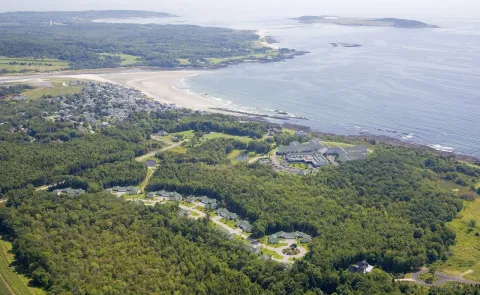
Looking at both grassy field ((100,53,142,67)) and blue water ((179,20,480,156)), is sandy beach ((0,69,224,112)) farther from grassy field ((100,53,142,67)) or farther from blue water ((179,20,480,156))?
grassy field ((100,53,142,67))

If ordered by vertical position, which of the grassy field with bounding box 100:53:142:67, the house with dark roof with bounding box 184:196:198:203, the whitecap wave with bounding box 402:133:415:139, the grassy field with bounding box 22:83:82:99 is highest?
the grassy field with bounding box 100:53:142:67

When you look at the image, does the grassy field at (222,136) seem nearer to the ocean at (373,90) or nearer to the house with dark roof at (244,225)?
the ocean at (373,90)

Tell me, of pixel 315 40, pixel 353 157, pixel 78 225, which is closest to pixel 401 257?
pixel 353 157

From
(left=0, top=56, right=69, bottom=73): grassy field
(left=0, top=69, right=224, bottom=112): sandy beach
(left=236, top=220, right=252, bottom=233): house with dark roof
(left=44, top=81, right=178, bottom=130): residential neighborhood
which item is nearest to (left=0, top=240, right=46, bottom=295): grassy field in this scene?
(left=236, top=220, right=252, bottom=233): house with dark roof

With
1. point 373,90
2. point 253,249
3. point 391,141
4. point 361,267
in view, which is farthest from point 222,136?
point 373,90

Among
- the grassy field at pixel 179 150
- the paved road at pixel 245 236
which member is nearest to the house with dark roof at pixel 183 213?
the paved road at pixel 245 236

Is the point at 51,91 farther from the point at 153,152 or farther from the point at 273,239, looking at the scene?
the point at 273,239

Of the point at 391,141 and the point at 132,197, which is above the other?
the point at 391,141
